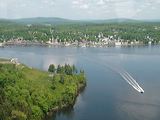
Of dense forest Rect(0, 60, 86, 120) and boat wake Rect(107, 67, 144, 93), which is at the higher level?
dense forest Rect(0, 60, 86, 120)

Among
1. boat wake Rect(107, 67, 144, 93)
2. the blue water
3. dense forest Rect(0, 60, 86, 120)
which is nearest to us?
dense forest Rect(0, 60, 86, 120)

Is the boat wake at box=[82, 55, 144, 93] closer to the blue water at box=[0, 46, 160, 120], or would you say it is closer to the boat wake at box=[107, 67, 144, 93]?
the boat wake at box=[107, 67, 144, 93]

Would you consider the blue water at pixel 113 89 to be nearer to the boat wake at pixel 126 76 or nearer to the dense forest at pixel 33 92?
the boat wake at pixel 126 76

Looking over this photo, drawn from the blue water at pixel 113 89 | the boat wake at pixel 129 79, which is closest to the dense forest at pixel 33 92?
the blue water at pixel 113 89

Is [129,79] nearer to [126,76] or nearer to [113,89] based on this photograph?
[126,76]

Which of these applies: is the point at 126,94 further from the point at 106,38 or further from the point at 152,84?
the point at 106,38

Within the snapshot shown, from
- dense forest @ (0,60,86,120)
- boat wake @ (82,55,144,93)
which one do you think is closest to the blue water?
boat wake @ (82,55,144,93)

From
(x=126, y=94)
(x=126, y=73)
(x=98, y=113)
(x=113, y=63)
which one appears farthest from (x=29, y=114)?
(x=113, y=63)
